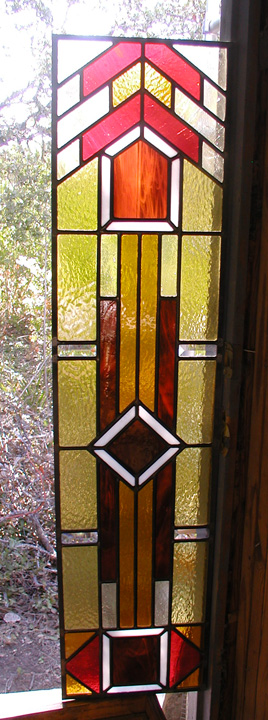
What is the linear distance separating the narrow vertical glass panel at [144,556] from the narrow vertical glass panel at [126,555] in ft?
0.06

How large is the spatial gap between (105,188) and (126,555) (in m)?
0.88

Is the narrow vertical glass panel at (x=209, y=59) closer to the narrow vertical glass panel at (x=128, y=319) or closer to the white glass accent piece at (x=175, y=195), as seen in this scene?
the white glass accent piece at (x=175, y=195)

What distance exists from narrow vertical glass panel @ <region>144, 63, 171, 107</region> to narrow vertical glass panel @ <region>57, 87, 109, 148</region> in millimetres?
94

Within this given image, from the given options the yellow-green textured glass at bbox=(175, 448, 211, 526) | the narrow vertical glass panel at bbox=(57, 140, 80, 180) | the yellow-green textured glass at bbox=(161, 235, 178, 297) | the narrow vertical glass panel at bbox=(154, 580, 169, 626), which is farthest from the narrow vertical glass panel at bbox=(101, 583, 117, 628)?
the narrow vertical glass panel at bbox=(57, 140, 80, 180)

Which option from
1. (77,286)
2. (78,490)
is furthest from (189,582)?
(77,286)

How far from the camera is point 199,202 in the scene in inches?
42.6

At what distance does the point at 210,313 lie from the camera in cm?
112

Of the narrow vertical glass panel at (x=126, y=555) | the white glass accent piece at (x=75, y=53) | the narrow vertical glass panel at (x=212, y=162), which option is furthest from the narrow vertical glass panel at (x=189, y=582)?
the white glass accent piece at (x=75, y=53)

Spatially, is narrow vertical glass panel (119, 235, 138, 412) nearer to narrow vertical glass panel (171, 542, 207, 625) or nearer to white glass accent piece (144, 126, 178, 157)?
white glass accent piece (144, 126, 178, 157)

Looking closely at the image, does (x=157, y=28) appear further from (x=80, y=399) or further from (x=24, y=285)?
(x=80, y=399)

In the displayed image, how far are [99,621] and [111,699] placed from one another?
22cm

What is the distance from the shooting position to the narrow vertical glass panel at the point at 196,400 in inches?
44.8

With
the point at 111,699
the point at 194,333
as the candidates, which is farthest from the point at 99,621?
the point at 194,333

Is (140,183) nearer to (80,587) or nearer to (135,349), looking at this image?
(135,349)
